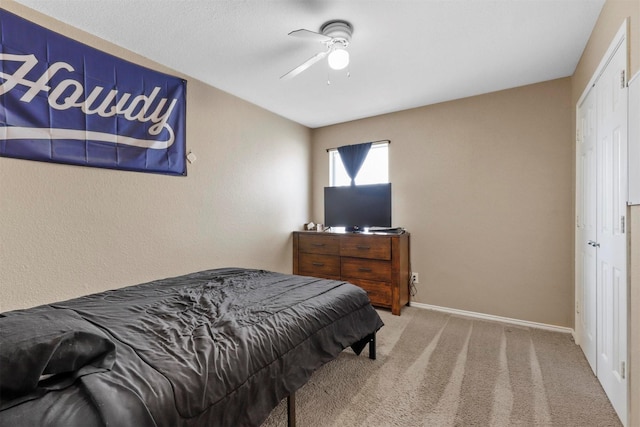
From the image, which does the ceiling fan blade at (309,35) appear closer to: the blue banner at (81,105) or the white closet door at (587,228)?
the blue banner at (81,105)

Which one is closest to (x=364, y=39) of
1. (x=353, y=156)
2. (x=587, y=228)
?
(x=353, y=156)

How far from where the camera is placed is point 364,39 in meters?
2.26

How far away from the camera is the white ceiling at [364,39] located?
6.31 feet

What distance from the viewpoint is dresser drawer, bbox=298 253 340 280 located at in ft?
12.3

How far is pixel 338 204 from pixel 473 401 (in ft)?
8.78

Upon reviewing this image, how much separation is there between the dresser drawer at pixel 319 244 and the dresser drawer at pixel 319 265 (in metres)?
0.07

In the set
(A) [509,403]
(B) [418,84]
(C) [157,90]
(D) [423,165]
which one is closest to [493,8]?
(B) [418,84]

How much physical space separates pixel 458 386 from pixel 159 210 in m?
2.74

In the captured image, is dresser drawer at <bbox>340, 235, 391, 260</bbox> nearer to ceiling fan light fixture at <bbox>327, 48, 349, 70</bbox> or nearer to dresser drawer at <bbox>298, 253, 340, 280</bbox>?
dresser drawer at <bbox>298, 253, 340, 280</bbox>

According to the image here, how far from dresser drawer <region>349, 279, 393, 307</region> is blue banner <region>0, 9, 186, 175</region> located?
95.6 inches

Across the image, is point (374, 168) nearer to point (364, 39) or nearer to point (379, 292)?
point (379, 292)

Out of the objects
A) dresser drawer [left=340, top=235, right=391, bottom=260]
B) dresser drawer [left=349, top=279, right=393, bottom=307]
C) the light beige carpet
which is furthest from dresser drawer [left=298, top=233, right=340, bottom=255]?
the light beige carpet

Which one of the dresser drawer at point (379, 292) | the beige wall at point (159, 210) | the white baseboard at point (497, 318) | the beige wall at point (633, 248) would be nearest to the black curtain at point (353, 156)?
the beige wall at point (159, 210)

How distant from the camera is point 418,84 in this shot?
305 cm
